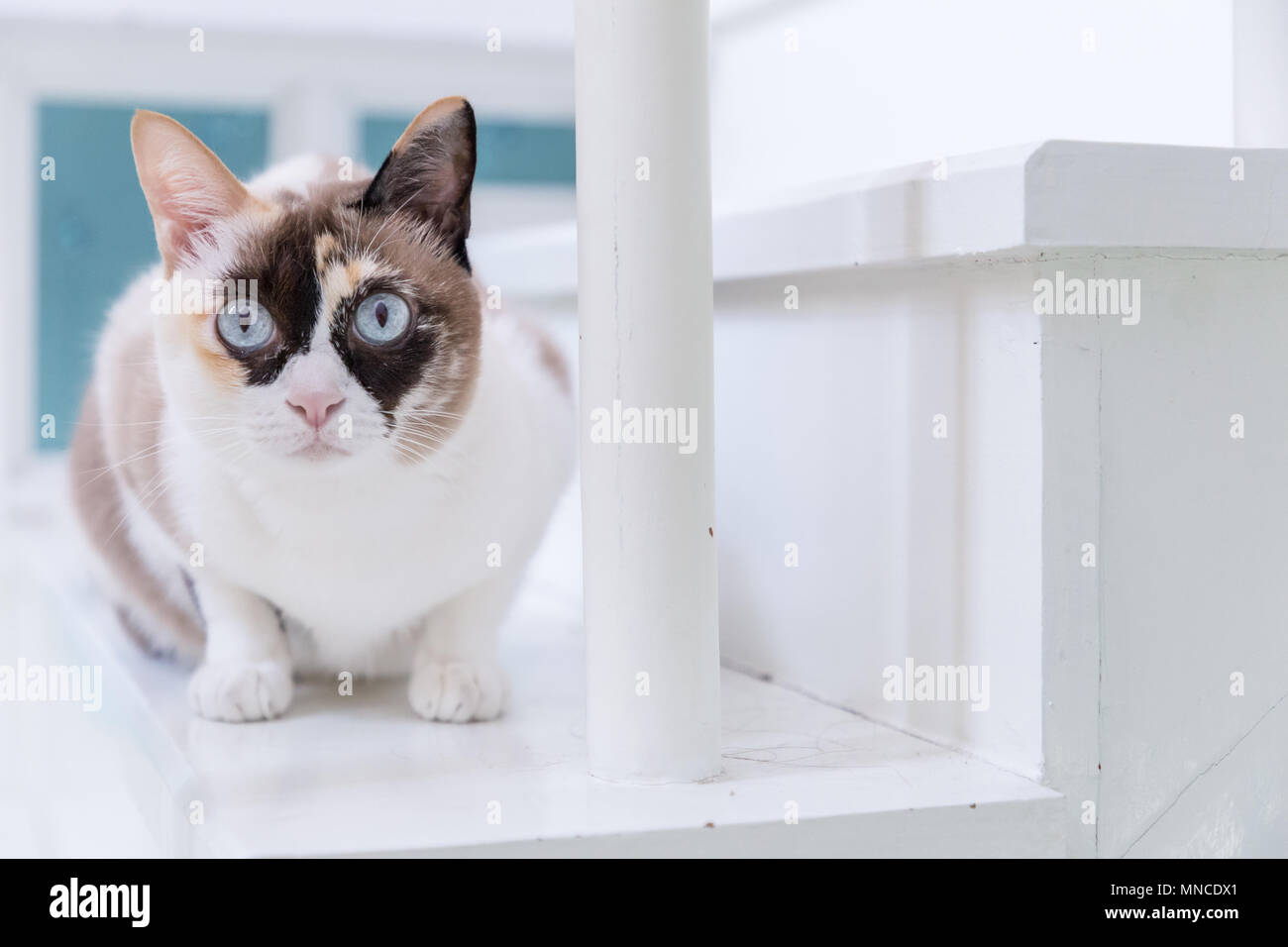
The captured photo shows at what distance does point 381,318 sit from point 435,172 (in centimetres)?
13

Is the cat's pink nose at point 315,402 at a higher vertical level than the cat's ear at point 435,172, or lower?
lower

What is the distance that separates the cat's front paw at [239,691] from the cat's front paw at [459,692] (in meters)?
0.12

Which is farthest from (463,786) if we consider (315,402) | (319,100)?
(319,100)

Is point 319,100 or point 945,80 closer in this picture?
point 945,80

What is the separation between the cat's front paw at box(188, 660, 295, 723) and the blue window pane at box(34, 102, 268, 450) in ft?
4.53

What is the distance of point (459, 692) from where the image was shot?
3.66ft

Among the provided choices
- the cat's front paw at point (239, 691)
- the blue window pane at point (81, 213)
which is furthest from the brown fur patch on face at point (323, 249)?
the blue window pane at point (81, 213)

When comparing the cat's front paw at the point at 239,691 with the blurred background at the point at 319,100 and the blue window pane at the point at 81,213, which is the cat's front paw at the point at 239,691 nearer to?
the blurred background at the point at 319,100

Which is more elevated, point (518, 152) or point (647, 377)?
point (518, 152)

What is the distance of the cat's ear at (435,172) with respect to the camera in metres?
0.96

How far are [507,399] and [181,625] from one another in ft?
1.32

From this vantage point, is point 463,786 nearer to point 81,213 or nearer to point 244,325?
point 244,325

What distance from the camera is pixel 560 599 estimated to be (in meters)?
1.73

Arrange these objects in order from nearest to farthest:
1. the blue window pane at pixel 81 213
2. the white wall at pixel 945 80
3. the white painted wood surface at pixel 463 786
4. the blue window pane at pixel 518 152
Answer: the white painted wood surface at pixel 463 786
the white wall at pixel 945 80
the blue window pane at pixel 81 213
the blue window pane at pixel 518 152
